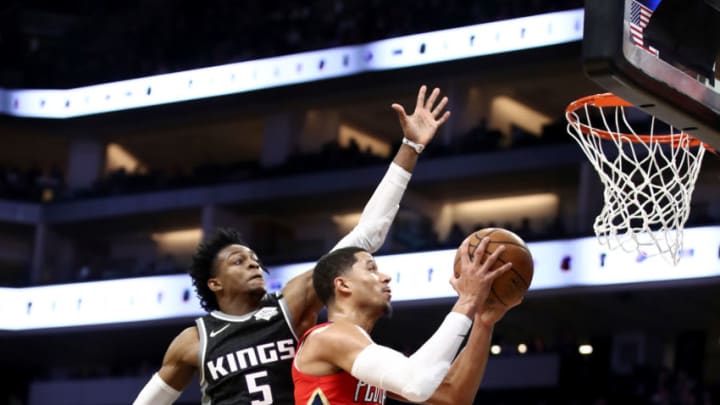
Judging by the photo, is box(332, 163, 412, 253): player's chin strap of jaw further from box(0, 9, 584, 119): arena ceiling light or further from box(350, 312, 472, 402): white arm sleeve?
box(0, 9, 584, 119): arena ceiling light

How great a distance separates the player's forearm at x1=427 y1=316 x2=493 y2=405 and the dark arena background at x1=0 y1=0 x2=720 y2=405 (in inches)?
445

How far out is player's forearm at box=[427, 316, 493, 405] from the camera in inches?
159

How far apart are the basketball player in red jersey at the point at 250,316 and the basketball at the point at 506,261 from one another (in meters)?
0.88

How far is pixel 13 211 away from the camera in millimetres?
24000

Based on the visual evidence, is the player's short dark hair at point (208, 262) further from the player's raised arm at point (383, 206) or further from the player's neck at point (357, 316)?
the player's neck at point (357, 316)

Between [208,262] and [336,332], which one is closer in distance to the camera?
[336,332]

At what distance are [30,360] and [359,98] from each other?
27.1 ft

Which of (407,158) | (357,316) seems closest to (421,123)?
(407,158)

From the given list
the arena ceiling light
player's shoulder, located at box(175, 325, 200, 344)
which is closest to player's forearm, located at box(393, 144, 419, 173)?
player's shoulder, located at box(175, 325, 200, 344)

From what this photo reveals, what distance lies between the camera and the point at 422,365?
3.76 m

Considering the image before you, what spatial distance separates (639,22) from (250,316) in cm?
180

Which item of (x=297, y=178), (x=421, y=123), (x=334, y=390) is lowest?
(x=334, y=390)

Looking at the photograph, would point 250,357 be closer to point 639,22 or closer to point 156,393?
point 156,393

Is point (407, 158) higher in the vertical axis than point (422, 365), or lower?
higher
